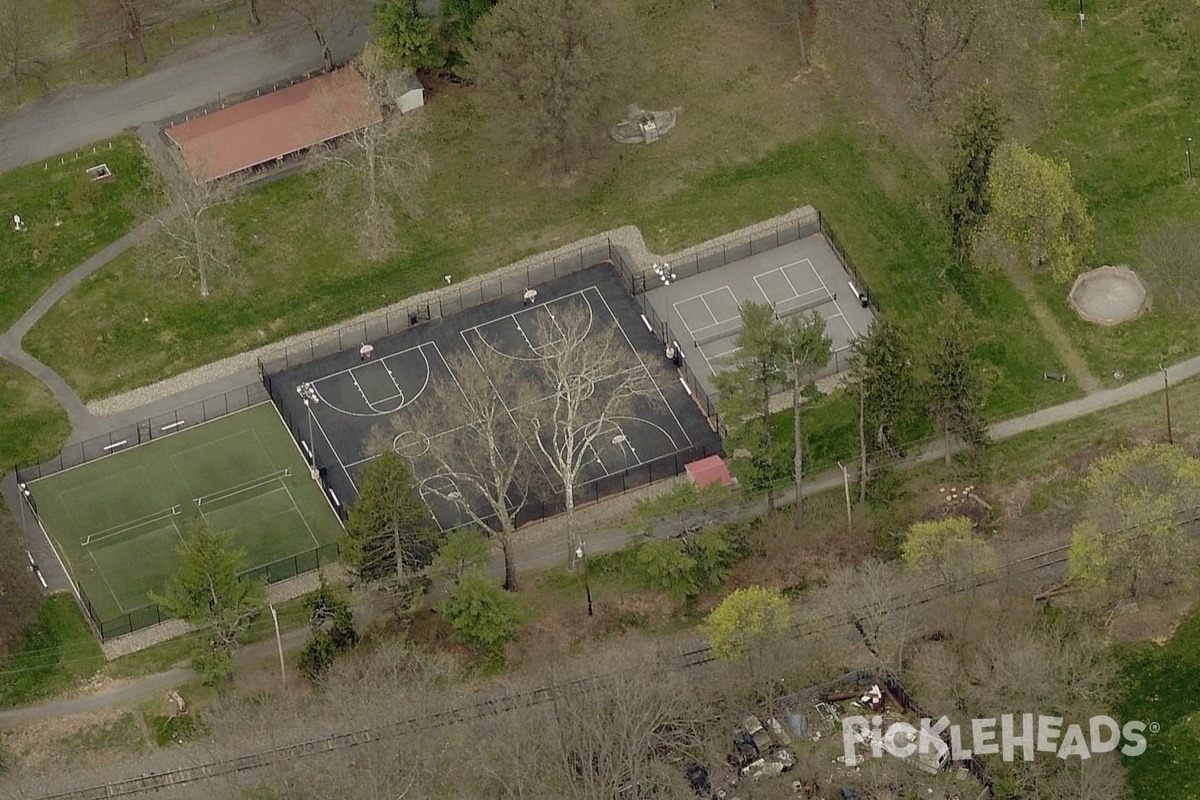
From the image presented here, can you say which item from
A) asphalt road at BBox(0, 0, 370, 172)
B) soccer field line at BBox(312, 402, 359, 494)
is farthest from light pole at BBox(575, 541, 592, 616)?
asphalt road at BBox(0, 0, 370, 172)

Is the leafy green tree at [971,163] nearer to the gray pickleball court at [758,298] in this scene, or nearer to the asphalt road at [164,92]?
the gray pickleball court at [758,298]

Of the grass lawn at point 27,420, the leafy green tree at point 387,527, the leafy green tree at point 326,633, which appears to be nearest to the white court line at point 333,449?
the leafy green tree at point 387,527

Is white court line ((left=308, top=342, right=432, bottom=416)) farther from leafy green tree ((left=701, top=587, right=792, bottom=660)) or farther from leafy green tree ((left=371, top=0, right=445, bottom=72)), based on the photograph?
leafy green tree ((left=701, top=587, right=792, bottom=660))

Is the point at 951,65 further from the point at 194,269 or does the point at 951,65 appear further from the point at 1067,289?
the point at 194,269

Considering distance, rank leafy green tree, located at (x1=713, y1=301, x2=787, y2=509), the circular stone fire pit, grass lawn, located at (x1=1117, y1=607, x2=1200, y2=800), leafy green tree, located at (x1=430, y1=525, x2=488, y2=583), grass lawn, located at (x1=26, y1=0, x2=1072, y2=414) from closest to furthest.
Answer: grass lawn, located at (x1=1117, y1=607, x2=1200, y2=800) < leafy green tree, located at (x1=430, y1=525, x2=488, y2=583) < leafy green tree, located at (x1=713, y1=301, x2=787, y2=509) < the circular stone fire pit < grass lawn, located at (x1=26, y1=0, x2=1072, y2=414)

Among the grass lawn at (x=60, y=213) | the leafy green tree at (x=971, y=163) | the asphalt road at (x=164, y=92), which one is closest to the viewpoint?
the leafy green tree at (x=971, y=163)

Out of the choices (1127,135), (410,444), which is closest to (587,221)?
(410,444)

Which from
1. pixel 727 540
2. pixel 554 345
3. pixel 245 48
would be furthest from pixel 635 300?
pixel 245 48
